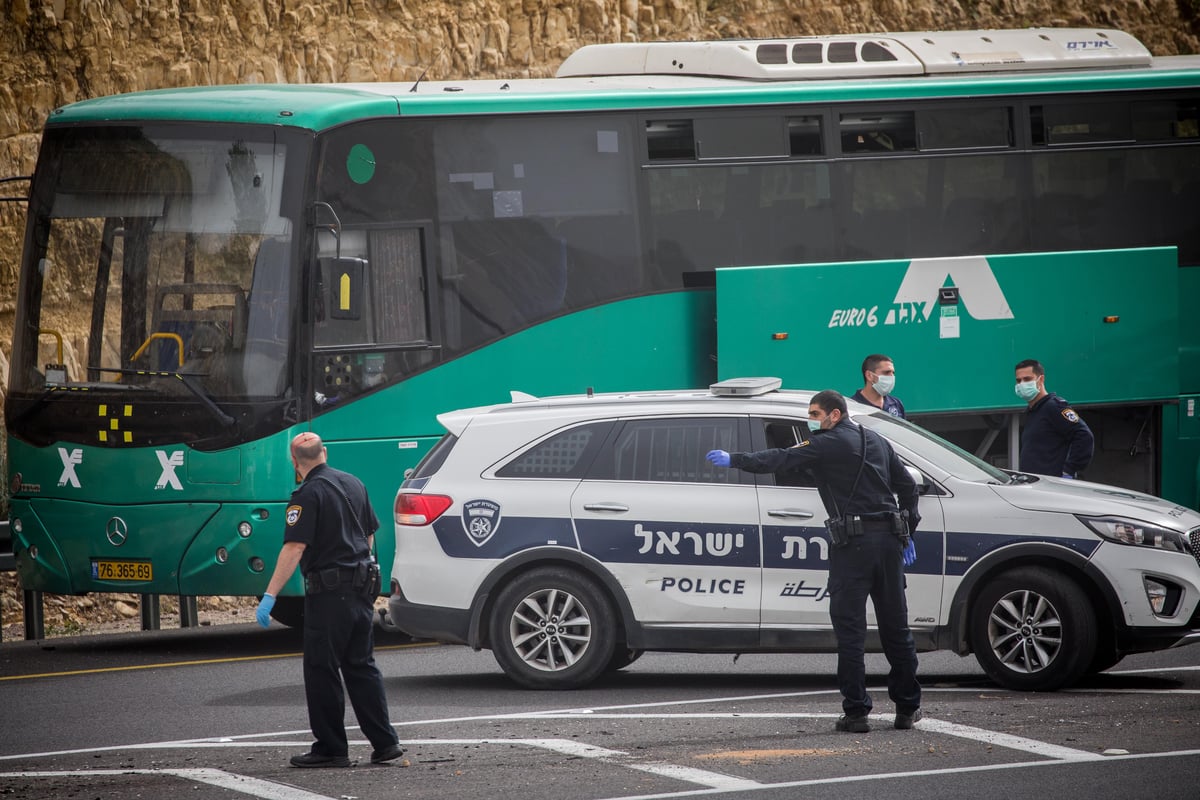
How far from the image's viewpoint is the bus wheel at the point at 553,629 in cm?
1070

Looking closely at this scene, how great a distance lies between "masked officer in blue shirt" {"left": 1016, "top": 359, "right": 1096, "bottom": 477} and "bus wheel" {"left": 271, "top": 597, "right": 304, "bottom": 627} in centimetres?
571

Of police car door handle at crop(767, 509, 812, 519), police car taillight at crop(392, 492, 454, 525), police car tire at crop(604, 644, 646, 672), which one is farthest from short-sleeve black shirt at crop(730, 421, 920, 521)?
police car taillight at crop(392, 492, 454, 525)

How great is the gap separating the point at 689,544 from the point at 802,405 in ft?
3.73

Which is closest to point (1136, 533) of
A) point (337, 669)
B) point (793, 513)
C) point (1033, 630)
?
point (1033, 630)

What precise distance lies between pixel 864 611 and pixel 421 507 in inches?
118

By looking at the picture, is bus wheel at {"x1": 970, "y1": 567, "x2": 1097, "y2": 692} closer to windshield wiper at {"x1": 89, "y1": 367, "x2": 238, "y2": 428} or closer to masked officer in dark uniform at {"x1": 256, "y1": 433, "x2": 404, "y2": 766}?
masked officer in dark uniform at {"x1": 256, "y1": 433, "x2": 404, "y2": 766}

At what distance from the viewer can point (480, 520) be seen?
1080 cm

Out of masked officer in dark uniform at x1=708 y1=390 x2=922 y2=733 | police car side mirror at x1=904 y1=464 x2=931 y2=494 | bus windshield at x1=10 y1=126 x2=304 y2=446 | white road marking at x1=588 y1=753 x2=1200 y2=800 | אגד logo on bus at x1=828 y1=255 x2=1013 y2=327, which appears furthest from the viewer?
אגד logo on bus at x1=828 y1=255 x2=1013 y2=327

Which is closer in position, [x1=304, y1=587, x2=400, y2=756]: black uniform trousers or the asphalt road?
the asphalt road

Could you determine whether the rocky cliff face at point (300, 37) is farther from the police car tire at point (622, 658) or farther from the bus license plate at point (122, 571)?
the police car tire at point (622, 658)

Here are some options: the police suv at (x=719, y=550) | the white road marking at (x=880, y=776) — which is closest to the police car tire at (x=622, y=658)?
the police suv at (x=719, y=550)

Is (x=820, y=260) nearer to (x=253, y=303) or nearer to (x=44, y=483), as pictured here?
(x=253, y=303)

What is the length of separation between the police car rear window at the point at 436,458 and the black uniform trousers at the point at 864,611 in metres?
2.85

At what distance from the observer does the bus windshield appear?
12344mm
